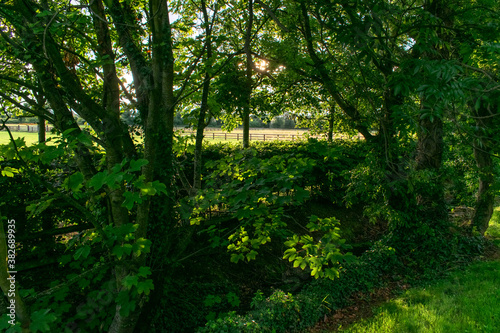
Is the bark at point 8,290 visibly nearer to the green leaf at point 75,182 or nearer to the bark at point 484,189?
the green leaf at point 75,182

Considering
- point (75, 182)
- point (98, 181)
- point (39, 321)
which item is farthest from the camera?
point (75, 182)

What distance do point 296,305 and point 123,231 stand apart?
349 cm

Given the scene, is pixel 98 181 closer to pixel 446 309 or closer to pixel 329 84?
pixel 446 309

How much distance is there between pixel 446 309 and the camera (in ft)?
14.8

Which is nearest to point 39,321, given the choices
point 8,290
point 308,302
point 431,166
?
point 8,290

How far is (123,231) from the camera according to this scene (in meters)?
2.36

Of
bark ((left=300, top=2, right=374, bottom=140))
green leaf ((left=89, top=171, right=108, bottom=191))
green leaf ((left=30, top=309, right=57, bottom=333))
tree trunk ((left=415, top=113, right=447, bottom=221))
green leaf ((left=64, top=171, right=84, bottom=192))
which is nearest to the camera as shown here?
green leaf ((left=30, top=309, right=57, bottom=333))

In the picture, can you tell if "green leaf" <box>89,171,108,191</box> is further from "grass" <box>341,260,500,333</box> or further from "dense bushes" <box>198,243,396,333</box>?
"grass" <box>341,260,500,333</box>

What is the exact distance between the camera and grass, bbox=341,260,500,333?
13.2 ft

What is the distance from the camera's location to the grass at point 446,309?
404 centimetres

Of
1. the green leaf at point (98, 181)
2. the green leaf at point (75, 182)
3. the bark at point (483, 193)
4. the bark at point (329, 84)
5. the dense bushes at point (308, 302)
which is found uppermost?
the bark at point (329, 84)

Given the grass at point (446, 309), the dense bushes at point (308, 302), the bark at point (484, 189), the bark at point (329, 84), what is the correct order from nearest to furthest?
the grass at point (446, 309) < the dense bushes at point (308, 302) < the bark at point (329, 84) < the bark at point (484, 189)

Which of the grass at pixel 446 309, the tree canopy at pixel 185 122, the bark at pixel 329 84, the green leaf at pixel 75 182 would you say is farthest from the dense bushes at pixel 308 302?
the bark at pixel 329 84

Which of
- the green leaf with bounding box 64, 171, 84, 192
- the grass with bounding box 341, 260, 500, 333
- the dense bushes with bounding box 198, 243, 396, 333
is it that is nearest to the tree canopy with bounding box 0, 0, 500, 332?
the green leaf with bounding box 64, 171, 84, 192
